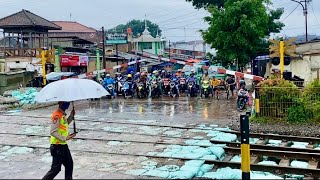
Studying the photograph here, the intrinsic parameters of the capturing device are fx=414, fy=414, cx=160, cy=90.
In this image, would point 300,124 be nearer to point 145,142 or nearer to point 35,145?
point 145,142

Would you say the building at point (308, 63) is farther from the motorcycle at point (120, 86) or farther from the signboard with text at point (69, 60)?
the signboard with text at point (69, 60)

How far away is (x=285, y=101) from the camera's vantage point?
13.8 meters

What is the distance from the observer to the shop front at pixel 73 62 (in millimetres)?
37188

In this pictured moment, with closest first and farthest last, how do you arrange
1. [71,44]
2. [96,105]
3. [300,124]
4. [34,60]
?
[300,124] < [96,105] < [34,60] < [71,44]

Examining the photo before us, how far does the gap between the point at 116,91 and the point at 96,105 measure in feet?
14.5

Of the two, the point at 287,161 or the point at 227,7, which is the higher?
the point at 227,7

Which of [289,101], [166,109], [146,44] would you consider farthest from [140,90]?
[146,44]

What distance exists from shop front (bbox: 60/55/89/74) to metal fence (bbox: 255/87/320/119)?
25731 mm

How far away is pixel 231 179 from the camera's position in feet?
25.5

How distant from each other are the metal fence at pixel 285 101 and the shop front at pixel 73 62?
84.4 ft

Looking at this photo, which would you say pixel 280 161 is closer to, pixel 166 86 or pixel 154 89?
pixel 154 89

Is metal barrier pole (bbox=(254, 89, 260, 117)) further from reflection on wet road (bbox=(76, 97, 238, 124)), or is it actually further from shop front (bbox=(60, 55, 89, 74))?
shop front (bbox=(60, 55, 89, 74))

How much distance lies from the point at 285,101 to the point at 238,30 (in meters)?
12.5

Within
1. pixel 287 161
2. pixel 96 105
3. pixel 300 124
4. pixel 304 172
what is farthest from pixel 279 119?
pixel 96 105
